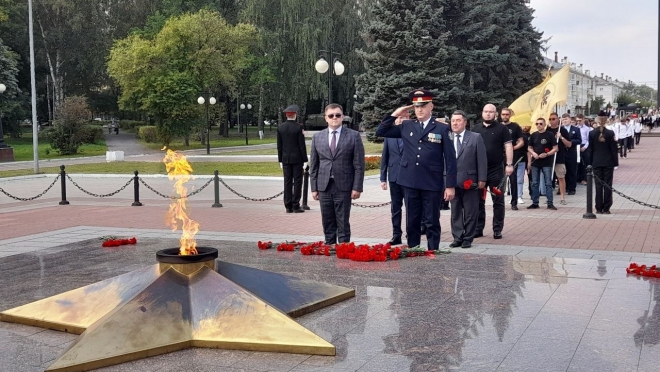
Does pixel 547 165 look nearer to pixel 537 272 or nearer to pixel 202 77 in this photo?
pixel 537 272

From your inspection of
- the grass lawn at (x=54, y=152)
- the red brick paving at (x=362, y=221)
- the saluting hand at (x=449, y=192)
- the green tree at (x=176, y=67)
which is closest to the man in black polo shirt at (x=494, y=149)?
the red brick paving at (x=362, y=221)

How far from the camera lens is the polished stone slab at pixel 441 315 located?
4188 millimetres

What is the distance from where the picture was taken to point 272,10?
4806 cm

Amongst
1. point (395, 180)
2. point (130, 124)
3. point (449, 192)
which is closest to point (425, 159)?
point (449, 192)

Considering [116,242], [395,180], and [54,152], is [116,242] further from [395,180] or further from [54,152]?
[54,152]

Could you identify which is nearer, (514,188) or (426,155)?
(426,155)

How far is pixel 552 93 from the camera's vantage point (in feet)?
A: 52.1

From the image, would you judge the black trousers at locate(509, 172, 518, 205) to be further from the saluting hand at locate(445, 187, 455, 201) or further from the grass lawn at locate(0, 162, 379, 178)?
the grass lawn at locate(0, 162, 379, 178)

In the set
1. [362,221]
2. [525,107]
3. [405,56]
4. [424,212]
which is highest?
[405,56]

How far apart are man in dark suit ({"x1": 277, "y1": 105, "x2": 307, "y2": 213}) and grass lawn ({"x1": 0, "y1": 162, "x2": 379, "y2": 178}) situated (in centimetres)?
905

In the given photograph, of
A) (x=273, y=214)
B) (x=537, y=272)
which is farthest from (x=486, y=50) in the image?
(x=537, y=272)

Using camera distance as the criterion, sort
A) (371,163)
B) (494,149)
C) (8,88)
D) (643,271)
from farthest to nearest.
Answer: (8,88)
(371,163)
(494,149)
(643,271)

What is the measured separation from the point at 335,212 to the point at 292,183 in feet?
15.1

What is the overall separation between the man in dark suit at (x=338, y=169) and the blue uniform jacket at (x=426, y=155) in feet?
1.77
